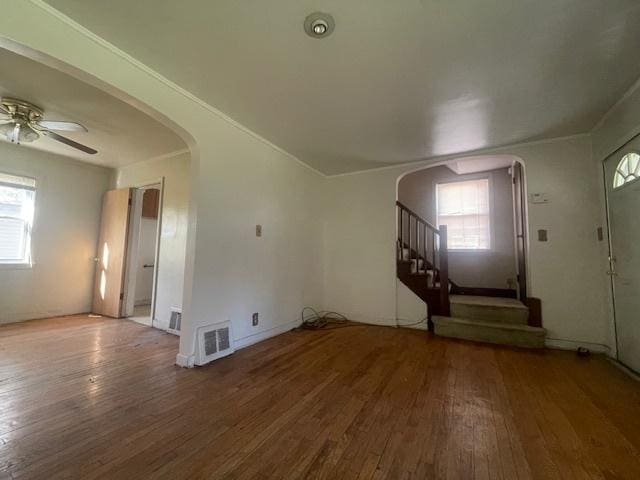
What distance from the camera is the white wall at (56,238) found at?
3.84 metres

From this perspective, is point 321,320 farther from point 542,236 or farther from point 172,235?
point 542,236

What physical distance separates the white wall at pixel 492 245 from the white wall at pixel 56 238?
20.6 ft

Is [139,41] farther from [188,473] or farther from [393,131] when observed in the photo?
[188,473]

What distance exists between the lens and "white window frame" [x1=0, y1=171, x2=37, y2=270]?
12.4 ft

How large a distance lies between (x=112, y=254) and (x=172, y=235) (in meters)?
1.54

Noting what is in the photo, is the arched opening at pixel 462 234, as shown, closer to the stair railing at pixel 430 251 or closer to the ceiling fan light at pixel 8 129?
the stair railing at pixel 430 251

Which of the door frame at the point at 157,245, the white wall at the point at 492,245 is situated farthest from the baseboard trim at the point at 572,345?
the door frame at the point at 157,245

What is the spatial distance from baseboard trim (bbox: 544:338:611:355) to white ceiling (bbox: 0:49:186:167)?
5352mm

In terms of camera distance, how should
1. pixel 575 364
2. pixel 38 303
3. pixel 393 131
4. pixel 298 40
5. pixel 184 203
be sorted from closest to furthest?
pixel 298 40 < pixel 575 364 < pixel 393 131 < pixel 184 203 < pixel 38 303

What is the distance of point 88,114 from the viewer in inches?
114

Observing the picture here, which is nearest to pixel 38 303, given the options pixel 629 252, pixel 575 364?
pixel 575 364

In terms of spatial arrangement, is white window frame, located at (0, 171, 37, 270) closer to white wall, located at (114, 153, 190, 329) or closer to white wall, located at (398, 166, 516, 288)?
white wall, located at (114, 153, 190, 329)

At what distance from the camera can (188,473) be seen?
1.25 meters

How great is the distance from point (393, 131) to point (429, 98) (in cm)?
67
